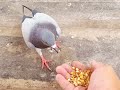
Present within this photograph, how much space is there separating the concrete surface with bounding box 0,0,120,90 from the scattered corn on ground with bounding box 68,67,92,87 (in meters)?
0.27

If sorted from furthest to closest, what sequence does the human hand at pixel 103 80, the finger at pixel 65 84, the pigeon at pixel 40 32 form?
the pigeon at pixel 40 32 → the finger at pixel 65 84 → the human hand at pixel 103 80

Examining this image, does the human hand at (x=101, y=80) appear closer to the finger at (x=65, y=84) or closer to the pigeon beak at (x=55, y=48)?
the finger at (x=65, y=84)

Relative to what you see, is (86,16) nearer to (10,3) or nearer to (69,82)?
(10,3)

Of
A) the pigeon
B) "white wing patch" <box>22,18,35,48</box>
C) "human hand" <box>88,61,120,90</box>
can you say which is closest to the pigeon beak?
the pigeon

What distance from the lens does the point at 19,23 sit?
2359 millimetres

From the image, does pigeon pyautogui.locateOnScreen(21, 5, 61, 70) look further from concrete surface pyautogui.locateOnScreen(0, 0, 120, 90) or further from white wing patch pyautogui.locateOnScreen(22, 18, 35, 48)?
concrete surface pyautogui.locateOnScreen(0, 0, 120, 90)

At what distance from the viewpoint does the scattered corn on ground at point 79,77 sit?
1751 mm

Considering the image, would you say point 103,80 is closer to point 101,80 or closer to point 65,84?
point 101,80

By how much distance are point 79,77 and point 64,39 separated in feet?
1.66

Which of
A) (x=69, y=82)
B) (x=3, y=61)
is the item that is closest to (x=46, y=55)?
(x=3, y=61)

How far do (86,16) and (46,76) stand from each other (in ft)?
1.96

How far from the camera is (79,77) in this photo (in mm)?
1815

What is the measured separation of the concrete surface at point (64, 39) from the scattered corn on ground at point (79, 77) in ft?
0.90

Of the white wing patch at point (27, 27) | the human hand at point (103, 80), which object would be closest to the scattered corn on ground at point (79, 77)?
the human hand at point (103, 80)
